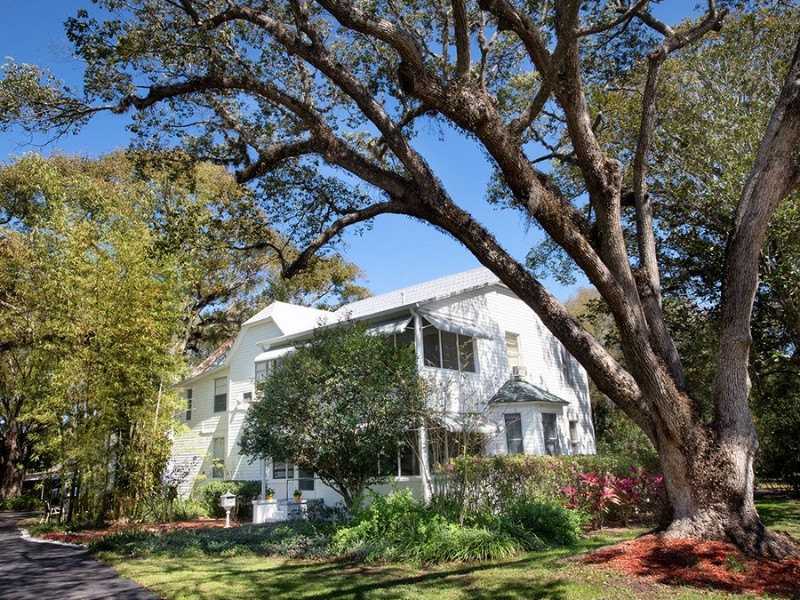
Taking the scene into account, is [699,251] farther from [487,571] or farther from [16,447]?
[16,447]

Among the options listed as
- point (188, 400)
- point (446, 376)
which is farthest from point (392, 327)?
point (188, 400)

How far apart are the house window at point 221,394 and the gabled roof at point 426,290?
5630 millimetres

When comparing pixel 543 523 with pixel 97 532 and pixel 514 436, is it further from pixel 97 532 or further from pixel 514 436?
pixel 97 532

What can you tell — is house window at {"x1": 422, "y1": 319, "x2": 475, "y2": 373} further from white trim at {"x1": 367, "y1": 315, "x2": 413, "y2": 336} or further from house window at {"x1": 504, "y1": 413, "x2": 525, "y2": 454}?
house window at {"x1": 504, "y1": 413, "x2": 525, "y2": 454}

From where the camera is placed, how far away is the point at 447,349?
17922mm

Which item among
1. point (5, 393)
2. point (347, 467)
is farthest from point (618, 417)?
point (5, 393)

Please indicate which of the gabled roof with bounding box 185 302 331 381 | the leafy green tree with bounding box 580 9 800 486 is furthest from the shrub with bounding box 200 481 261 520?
the leafy green tree with bounding box 580 9 800 486

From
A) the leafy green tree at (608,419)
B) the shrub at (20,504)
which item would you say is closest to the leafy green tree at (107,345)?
the leafy green tree at (608,419)

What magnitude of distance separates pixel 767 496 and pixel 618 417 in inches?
436

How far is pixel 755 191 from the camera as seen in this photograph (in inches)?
282

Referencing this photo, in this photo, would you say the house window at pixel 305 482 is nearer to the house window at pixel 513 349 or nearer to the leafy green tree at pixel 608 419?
the house window at pixel 513 349

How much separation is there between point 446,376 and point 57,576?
1068 centimetres

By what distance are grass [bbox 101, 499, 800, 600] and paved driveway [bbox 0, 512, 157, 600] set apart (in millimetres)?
288

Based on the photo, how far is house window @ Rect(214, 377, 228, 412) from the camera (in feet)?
75.1
